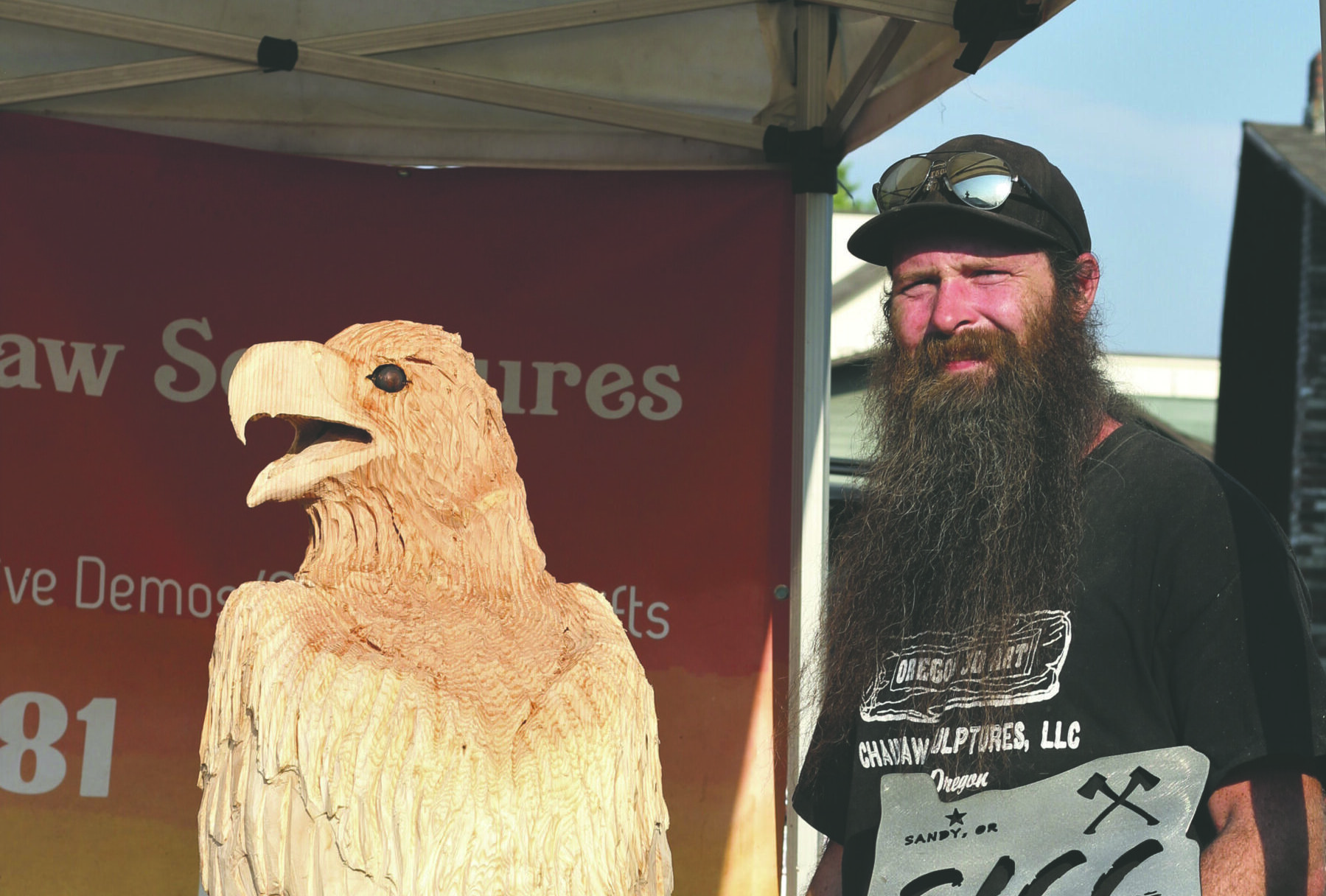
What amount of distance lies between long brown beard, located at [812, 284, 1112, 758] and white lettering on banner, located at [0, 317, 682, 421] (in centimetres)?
160

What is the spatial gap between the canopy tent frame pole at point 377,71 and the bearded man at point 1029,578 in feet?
4.91

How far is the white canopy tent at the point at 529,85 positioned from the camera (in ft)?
11.0

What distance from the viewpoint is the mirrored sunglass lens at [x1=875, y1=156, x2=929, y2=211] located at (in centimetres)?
211

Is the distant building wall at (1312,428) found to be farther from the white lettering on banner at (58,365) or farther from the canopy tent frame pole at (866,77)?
the white lettering on banner at (58,365)

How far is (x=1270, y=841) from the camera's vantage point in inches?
67.7

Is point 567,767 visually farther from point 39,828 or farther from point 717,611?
point 39,828

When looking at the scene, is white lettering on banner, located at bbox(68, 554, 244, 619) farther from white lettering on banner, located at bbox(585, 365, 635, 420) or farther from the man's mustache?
the man's mustache

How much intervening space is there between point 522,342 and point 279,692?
2.25m

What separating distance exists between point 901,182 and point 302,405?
104 centimetres

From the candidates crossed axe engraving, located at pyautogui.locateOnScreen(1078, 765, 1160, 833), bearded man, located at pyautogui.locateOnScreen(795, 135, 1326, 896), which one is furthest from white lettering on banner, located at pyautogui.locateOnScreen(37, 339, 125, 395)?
crossed axe engraving, located at pyautogui.locateOnScreen(1078, 765, 1160, 833)

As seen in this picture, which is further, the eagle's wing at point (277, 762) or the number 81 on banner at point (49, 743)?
the number 81 on banner at point (49, 743)

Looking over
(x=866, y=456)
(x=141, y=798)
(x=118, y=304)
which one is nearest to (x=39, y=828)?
(x=141, y=798)

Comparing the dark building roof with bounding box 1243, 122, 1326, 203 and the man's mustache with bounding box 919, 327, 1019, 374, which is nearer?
the man's mustache with bounding box 919, 327, 1019, 374

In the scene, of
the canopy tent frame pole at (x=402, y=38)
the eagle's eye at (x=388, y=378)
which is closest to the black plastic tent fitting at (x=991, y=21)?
the canopy tent frame pole at (x=402, y=38)
